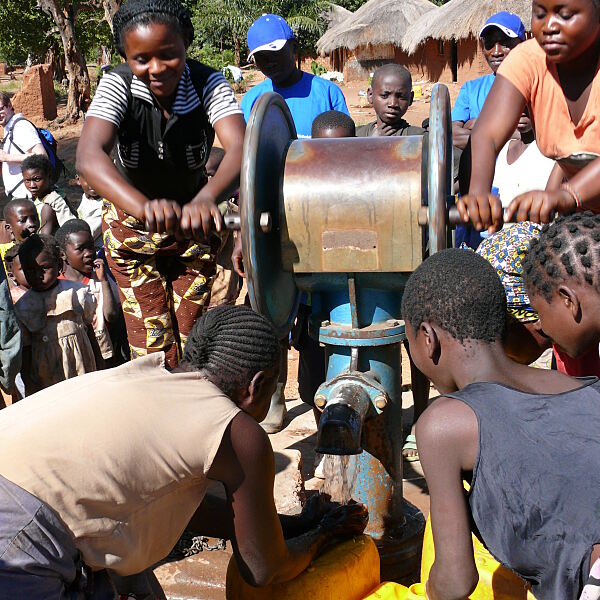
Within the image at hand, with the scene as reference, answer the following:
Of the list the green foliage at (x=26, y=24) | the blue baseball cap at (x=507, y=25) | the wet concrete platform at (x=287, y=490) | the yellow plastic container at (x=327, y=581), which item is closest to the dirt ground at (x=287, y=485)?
the wet concrete platform at (x=287, y=490)

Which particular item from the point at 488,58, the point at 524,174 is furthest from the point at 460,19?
the point at 524,174

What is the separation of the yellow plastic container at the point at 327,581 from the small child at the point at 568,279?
98 centimetres

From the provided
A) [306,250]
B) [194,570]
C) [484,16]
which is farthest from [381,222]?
[484,16]

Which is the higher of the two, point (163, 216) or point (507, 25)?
point (507, 25)

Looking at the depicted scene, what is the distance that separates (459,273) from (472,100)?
3252 mm

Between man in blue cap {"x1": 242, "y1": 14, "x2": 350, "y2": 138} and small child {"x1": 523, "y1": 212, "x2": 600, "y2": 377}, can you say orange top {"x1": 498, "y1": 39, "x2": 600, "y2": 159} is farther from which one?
man in blue cap {"x1": 242, "y1": 14, "x2": 350, "y2": 138}

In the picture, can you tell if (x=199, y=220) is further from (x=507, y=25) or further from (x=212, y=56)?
(x=212, y=56)

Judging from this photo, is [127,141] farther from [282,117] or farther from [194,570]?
[194,570]

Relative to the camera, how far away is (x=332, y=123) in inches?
169

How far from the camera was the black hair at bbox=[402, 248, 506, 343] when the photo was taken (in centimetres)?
213

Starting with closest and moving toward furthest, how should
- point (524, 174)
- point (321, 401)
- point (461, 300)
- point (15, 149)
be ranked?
point (461, 300) < point (321, 401) < point (524, 174) < point (15, 149)

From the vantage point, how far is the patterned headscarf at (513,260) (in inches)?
125

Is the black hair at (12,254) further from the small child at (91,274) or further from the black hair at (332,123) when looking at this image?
the black hair at (332,123)

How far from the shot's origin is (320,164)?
283 cm
